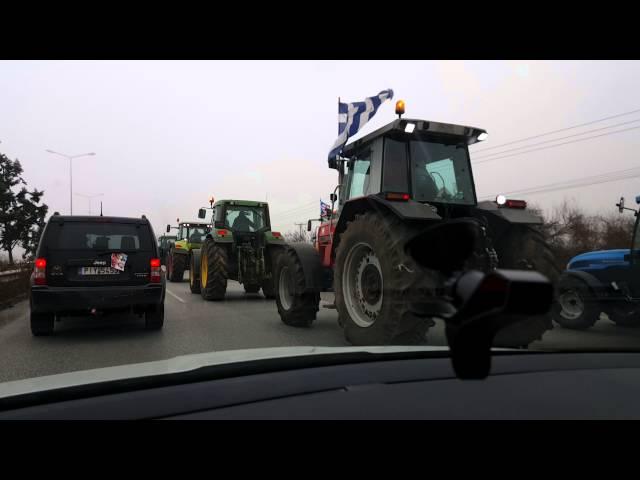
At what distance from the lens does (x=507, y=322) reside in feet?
2.48

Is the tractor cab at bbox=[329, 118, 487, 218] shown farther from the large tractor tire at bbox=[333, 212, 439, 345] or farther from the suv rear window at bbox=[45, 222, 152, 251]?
the suv rear window at bbox=[45, 222, 152, 251]

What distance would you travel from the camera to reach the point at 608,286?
5.01 m

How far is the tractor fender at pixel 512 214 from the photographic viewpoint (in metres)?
3.74

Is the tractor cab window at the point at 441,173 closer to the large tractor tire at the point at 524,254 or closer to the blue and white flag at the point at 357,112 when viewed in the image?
the large tractor tire at the point at 524,254

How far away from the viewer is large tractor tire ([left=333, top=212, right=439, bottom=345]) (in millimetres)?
4383

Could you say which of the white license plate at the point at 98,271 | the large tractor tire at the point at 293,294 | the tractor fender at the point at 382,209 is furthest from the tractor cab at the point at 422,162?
the white license plate at the point at 98,271

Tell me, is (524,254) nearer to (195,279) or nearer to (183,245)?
(195,279)

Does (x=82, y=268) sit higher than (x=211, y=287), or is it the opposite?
(x=82, y=268)

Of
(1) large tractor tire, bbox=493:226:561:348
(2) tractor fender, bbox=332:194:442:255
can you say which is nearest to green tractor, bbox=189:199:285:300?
(2) tractor fender, bbox=332:194:442:255

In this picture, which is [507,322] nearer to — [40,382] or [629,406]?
[629,406]
